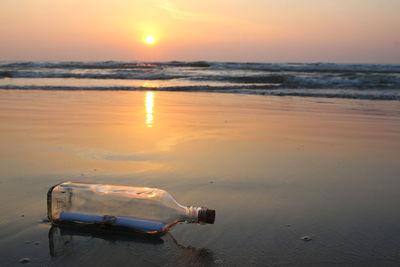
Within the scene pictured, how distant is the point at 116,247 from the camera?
1.68m

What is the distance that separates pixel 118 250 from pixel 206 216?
1.28ft

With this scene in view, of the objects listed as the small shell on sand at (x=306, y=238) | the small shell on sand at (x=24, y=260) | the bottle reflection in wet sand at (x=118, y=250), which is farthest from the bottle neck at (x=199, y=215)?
the small shell on sand at (x=24, y=260)

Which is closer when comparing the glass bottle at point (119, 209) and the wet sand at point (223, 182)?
the wet sand at point (223, 182)

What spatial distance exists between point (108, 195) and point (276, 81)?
14.3 m

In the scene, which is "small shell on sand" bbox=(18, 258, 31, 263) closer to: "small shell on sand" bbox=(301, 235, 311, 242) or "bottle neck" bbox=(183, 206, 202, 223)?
"bottle neck" bbox=(183, 206, 202, 223)

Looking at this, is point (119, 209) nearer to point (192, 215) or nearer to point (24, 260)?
point (192, 215)

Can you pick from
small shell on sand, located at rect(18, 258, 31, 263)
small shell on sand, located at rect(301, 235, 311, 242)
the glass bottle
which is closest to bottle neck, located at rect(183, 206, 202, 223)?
the glass bottle

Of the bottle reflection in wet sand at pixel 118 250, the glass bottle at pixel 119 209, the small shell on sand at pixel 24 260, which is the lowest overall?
the small shell on sand at pixel 24 260

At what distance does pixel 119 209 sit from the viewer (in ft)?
6.21

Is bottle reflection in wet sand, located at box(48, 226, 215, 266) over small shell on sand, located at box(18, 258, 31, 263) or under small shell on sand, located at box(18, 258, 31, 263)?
over

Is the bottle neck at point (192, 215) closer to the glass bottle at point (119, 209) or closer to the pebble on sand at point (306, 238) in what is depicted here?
the glass bottle at point (119, 209)

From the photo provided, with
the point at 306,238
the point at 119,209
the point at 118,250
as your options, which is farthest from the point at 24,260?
the point at 306,238

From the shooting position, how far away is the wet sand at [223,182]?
5.45 feet

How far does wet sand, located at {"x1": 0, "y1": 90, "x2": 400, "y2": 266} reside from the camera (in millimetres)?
1662
